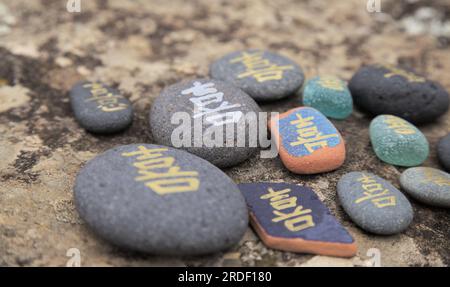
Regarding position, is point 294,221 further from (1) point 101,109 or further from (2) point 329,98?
(1) point 101,109

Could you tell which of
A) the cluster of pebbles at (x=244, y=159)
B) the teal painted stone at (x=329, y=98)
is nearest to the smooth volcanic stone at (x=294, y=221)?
the cluster of pebbles at (x=244, y=159)

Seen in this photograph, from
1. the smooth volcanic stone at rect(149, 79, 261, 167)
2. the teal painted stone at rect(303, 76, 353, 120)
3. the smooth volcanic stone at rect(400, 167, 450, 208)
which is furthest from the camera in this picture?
the teal painted stone at rect(303, 76, 353, 120)

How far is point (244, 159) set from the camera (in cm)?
214

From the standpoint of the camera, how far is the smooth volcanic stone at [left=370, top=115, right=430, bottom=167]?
218cm

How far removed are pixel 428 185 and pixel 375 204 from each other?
0.99ft

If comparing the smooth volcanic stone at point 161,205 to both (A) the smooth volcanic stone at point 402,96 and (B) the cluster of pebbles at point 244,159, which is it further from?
(A) the smooth volcanic stone at point 402,96

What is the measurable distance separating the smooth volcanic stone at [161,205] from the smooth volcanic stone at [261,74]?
763 millimetres

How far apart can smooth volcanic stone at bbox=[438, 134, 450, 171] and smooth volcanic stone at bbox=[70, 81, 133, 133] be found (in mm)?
1437

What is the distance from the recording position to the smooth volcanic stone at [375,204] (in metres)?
1.79

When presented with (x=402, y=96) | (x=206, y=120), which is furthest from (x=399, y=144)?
(x=206, y=120)

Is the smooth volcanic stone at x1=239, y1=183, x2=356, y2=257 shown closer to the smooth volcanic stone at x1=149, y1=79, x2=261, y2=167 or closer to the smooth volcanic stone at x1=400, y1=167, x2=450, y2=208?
the smooth volcanic stone at x1=149, y1=79, x2=261, y2=167

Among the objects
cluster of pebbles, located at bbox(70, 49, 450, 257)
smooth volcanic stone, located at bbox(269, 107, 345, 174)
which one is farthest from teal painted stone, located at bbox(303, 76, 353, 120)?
smooth volcanic stone, located at bbox(269, 107, 345, 174)
